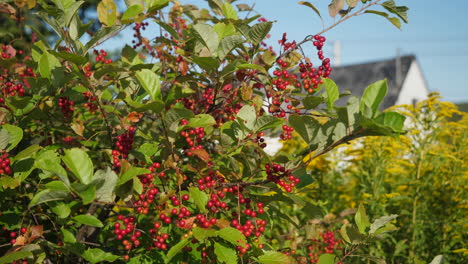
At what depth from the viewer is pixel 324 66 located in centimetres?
199

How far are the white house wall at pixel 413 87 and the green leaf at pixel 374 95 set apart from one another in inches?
1095

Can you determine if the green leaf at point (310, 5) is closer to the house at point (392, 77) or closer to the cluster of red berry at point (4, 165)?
the cluster of red berry at point (4, 165)

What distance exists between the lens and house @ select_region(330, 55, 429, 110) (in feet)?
92.8

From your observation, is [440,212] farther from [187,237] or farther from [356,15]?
[187,237]

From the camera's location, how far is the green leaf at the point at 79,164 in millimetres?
1333

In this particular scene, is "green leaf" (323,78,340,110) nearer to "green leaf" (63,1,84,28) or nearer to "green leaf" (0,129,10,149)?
"green leaf" (63,1,84,28)

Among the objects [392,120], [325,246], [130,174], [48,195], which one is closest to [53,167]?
[48,195]

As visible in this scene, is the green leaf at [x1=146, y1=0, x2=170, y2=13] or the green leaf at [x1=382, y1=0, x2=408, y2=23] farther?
the green leaf at [x1=146, y1=0, x2=170, y2=13]

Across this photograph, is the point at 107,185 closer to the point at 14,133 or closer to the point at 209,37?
the point at 14,133

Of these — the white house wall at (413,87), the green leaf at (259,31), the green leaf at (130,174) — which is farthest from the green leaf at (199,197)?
the white house wall at (413,87)

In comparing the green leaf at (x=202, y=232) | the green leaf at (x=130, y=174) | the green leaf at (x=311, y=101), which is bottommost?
the green leaf at (x=202, y=232)

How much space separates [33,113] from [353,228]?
170cm

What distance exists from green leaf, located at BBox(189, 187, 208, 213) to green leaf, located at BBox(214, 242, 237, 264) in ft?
0.55

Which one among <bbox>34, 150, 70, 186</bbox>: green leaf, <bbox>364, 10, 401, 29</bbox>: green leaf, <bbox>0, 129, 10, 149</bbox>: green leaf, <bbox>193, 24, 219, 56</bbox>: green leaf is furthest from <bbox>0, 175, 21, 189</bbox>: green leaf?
<bbox>364, 10, 401, 29</bbox>: green leaf
